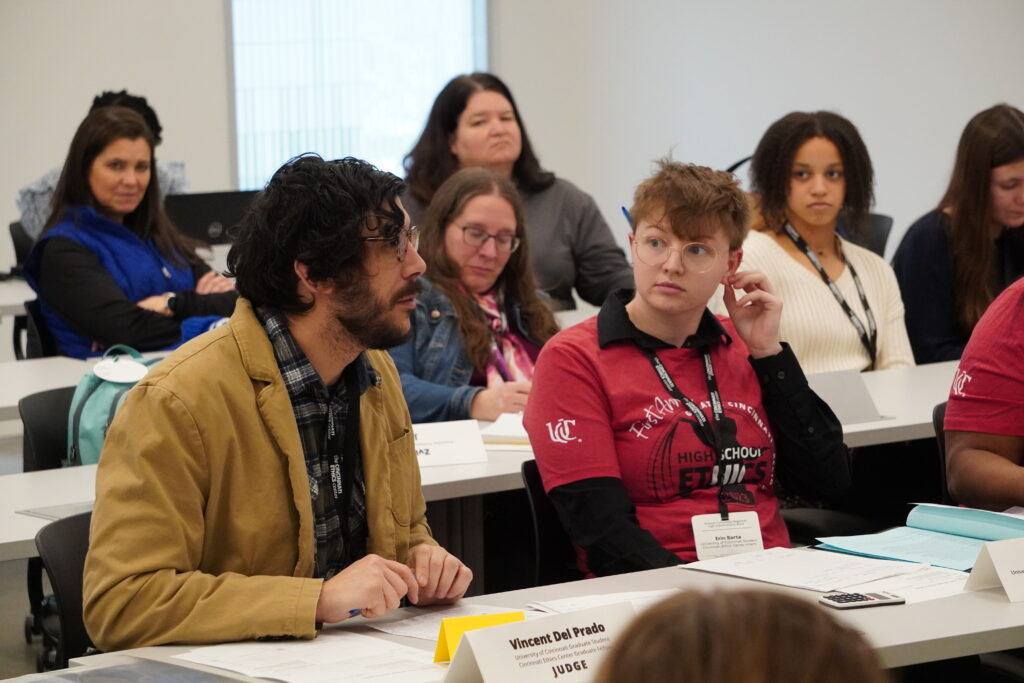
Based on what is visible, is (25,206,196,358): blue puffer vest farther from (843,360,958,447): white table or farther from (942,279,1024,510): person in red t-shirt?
(942,279,1024,510): person in red t-shirt

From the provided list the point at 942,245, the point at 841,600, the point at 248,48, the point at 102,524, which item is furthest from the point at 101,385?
the point at 248,48

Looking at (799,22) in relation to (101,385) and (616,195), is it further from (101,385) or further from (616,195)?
(101,385)

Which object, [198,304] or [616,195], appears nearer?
[198,304]

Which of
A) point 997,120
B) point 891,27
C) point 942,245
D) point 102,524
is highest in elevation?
point 891,27

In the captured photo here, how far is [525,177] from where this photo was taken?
4633 millimetres

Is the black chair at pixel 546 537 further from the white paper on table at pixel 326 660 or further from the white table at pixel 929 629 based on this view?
the white paper on table at pixel 326 660

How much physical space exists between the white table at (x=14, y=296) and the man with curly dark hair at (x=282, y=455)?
357 centimetres

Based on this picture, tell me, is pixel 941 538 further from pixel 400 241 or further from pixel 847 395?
pixel 847 395

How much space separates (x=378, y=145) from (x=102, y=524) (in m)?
7.29

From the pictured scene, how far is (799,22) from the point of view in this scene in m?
7.40

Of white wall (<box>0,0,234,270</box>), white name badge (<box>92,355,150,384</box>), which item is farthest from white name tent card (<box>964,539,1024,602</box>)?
white wall (<box>0,0,234,270</box>)

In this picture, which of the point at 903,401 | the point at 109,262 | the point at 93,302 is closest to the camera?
the point at 903,401

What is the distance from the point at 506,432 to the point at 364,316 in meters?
1.24

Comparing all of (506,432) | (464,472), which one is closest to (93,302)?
(506,432)
